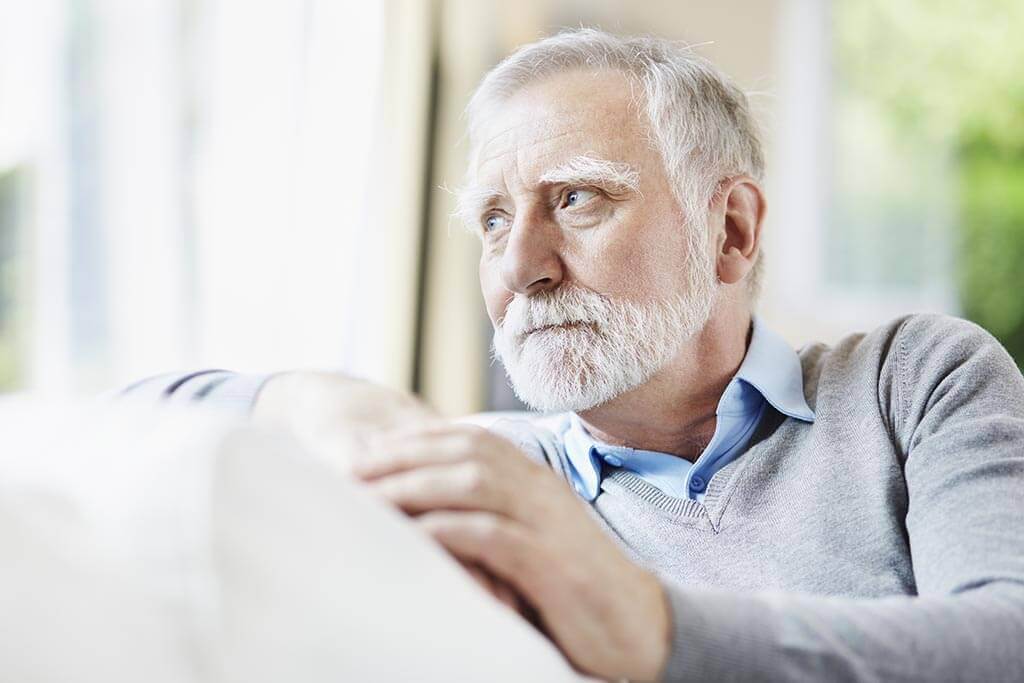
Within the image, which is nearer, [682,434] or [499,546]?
[499,546]

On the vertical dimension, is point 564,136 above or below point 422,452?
above

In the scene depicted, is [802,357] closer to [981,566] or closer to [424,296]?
[981,566]

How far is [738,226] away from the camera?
1.61 m

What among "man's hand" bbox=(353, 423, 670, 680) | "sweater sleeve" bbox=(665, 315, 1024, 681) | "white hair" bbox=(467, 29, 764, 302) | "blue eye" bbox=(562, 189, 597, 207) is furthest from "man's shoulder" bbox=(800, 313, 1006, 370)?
"man's hand" bbox=(353, 423, 670, 680)

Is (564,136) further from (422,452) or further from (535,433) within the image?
(422,452)

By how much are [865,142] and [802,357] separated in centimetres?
423

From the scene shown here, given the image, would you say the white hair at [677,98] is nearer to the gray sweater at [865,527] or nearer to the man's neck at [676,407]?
the man's neck at [676,407]

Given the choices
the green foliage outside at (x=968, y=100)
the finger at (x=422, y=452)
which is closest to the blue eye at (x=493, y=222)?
the finger at (x=422, y=452)

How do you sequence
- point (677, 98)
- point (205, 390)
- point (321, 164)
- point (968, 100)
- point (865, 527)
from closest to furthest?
1. point (205, 390)
2. point (865, 527)
3. point (677, 98)
4. point (321, 164)
5. point (968, 100)

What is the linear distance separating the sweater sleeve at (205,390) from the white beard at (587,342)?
1.77ft

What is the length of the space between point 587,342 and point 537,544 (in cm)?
73

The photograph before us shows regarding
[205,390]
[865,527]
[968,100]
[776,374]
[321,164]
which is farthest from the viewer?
[968,100]

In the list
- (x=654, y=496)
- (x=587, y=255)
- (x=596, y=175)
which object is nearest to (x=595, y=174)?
(x=596, y=175)

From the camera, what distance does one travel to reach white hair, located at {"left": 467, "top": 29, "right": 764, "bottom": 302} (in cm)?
152
